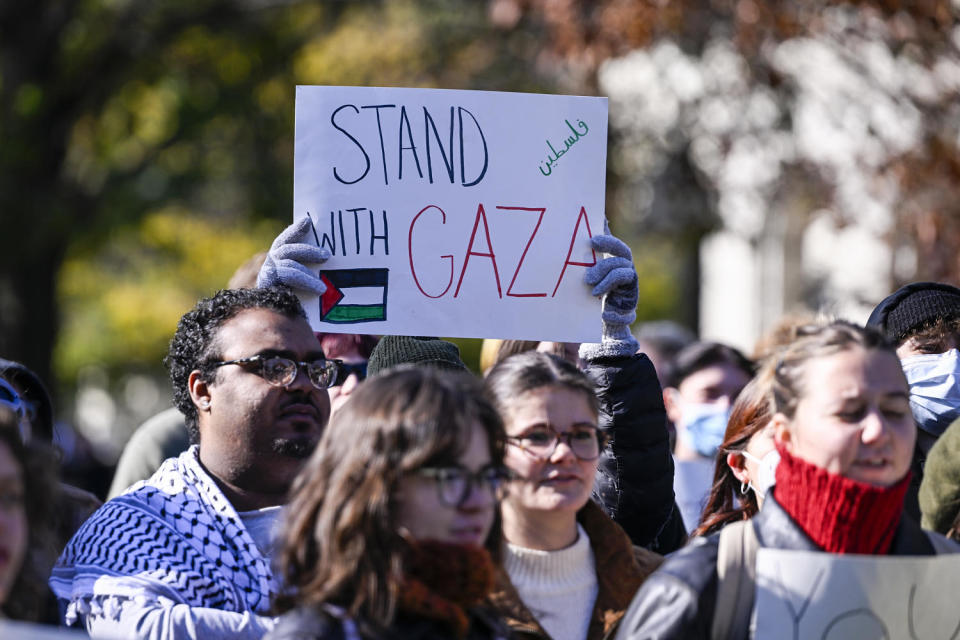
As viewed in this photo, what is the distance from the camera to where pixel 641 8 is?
30.0ft

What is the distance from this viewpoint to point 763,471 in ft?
11.7

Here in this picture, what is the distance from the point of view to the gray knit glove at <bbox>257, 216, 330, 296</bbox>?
3.78 metres

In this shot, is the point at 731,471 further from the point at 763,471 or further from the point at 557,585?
the point at 557,585

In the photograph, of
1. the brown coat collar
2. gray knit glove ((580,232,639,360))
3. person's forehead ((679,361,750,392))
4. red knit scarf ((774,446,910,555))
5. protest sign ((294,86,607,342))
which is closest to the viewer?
red knit scarf ((774,446,910,555))

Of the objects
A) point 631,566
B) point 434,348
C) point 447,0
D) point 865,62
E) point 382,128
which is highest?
point 447,0

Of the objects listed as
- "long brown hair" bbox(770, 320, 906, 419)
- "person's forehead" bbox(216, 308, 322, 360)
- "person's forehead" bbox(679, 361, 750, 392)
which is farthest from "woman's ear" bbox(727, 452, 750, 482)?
"person's forehead" bbox(679, 361, 750, 392)

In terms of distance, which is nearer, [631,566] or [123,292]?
[631,566]

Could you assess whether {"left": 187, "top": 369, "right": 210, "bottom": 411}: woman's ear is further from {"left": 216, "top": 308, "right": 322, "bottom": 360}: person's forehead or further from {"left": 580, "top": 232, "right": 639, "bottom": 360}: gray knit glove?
{"left": 580, "top": 232, "right": 639, "bottom": 360}: gray knit glove

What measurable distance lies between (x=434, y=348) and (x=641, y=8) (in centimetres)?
544

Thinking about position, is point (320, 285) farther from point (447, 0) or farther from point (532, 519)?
point (447, 0)

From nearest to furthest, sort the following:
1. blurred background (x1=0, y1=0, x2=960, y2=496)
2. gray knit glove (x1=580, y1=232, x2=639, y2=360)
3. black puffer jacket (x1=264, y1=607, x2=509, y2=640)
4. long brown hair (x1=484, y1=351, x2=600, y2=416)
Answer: black puffer jacket (x1=264, y1=607, x2=509, y2=640), long brown hair (x1=484, y1=351, x2=600, y2=416), gray knit glove (x1=580, y1=232, x2=639, y2=360), blurred background (x1=0, y1=0, x2=960, y2=496)

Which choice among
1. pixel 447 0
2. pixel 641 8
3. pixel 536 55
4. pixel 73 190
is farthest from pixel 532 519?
pixel 447 0

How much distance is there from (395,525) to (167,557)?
0.99 m

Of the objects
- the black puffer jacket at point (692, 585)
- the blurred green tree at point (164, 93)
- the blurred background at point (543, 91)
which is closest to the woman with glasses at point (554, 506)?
the black puffer jacket at point (692, 585)
